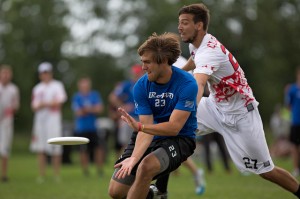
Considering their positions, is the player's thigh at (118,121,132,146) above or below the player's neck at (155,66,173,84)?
below

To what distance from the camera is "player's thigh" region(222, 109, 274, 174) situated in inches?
295

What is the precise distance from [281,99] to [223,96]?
42.9 m

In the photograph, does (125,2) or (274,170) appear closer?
(274,170)

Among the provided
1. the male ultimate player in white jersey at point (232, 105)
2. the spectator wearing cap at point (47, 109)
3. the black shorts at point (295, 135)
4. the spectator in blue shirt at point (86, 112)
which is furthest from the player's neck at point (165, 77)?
the spectator in blue shirt at point (86, 112)

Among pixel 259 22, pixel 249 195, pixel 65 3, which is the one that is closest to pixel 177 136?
pixel 249 195

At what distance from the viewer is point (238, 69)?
24.8ft

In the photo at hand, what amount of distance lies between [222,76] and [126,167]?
75.7 inches

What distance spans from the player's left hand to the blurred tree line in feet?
114

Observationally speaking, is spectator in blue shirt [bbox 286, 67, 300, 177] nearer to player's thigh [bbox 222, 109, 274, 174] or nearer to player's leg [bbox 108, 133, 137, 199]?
player's thigh [bbox 222, 109, 274, 174]

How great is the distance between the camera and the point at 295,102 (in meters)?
15.1

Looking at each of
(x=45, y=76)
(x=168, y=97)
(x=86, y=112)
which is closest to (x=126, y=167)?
(x=168, y=97)

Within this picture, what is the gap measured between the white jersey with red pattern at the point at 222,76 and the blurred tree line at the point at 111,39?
33776mm

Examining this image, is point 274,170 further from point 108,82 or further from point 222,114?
point 108,82

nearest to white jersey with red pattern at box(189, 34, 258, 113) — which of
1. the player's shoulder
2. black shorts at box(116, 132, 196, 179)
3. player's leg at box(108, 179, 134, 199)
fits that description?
the player's shoulder
